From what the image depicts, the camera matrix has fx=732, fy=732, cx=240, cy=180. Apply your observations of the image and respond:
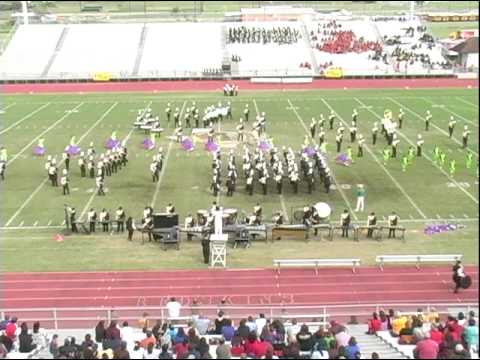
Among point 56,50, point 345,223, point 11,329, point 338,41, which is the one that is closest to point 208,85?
point 338,41

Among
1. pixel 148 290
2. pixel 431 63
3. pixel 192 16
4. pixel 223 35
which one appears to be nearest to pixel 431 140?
pixel 148 290

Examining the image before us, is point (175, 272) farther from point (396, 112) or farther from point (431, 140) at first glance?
point (396, 112)

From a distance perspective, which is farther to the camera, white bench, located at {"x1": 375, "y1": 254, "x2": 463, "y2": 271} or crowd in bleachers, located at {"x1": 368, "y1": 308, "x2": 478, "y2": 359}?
white bench, located at {"x1": 375, "y1": 254, "x2": 463, "y2": 271}

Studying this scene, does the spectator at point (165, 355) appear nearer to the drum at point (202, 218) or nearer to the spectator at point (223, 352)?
the spectator at point (223, 352)

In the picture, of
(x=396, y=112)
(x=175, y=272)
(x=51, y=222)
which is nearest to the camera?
(x=175, y=272)

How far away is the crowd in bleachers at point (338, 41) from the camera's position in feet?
162

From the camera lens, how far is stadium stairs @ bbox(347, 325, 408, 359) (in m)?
8.56

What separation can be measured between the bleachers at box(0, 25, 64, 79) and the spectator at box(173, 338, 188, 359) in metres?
39.8

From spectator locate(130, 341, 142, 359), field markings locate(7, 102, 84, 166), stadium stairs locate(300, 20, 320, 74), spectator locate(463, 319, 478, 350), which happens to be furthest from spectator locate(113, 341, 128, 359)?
stadium stairs locate(300, 20, 320, 74)

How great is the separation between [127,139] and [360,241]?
13.2 m

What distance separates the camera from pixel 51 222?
56.1 feet

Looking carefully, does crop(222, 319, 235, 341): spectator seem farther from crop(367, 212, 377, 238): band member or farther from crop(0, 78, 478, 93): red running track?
crop(0, 78, 478, 93): red running track

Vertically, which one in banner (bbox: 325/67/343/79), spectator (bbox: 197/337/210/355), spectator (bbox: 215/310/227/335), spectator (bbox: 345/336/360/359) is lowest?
spectator (bbox: 215/310/227/335)

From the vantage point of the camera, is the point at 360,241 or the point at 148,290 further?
the point at 360,241
